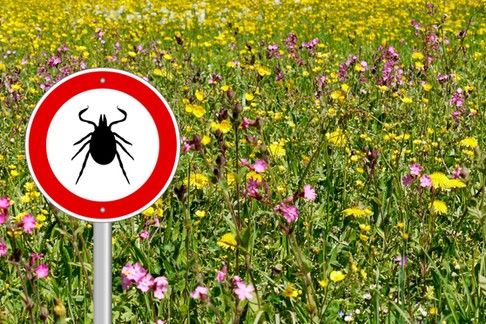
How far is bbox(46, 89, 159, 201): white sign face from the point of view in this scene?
4.96 ft

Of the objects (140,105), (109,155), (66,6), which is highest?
(66,6)

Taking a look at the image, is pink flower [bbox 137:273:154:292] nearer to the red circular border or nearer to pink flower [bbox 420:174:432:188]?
the red circular border

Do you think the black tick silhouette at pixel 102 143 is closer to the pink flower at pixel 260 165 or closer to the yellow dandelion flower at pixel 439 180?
the pink flower at pixel 260 165

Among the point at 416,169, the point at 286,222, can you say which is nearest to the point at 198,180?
the point at 286,222

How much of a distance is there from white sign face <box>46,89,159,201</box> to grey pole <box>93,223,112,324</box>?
0.31 ft

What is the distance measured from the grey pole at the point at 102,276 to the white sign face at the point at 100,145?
0.09m

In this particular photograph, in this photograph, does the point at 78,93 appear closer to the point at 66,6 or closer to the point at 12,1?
the point at 66,6

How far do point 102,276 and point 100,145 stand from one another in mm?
301

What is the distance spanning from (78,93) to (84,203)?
26 centimetres

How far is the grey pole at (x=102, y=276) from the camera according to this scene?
1490 millimetres

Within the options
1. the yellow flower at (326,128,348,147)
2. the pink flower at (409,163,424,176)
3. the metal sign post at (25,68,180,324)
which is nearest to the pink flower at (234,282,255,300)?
the metal sign post at (25,68,180,324)

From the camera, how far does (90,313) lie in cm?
215

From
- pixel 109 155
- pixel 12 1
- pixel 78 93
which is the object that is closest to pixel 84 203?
pixel 109 155

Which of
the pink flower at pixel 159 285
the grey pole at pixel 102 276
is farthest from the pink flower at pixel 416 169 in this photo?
the grey pole at pixel 102 276
